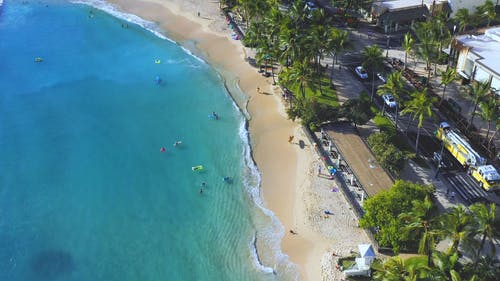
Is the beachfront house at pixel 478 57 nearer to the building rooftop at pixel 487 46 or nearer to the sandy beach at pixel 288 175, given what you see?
the building rooftop at pixel 487 46

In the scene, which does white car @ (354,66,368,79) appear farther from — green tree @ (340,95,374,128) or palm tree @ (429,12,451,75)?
green tree @ (340,95,374,128)

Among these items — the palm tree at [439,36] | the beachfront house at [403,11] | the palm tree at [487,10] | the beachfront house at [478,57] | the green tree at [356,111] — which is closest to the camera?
the green tree at [356,111]

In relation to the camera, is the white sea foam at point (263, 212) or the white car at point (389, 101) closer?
the white sea foam at point (263, 212)

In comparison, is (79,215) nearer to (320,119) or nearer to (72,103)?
(72,103)

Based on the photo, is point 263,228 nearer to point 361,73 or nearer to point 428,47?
point 361,73

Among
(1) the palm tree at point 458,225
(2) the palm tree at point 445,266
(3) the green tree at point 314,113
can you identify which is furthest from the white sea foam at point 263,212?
(1) the palm tree at point 458,225

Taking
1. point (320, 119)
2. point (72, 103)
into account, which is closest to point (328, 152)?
point (320, 119)
